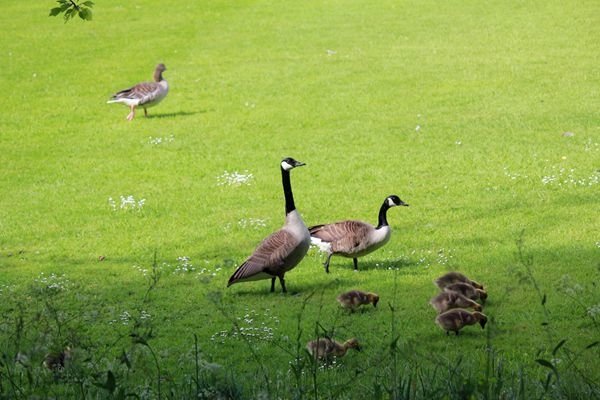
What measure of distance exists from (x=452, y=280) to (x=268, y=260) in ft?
7.13

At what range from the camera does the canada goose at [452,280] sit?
10961 mm

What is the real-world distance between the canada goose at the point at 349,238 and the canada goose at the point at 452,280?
1507 mm

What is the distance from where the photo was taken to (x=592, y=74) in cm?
2505

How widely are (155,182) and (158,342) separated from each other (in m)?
8.48

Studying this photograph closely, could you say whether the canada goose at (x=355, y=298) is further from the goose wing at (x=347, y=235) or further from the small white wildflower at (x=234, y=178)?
the small white wildflower at (x=234, y=178)

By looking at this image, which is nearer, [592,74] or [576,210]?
[576,210]

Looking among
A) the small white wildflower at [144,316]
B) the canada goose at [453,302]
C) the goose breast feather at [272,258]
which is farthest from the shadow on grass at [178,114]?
the canada goose at [453,302]

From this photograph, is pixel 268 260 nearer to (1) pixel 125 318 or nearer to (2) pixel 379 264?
(1) pixel 125 318

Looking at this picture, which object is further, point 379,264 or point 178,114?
point 178,114

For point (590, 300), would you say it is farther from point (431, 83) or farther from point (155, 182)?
point (431, 83)

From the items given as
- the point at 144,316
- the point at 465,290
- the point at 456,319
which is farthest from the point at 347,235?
the point at 144,316

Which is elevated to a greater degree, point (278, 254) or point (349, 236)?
point (278, 254)

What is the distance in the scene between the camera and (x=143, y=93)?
23484 mm

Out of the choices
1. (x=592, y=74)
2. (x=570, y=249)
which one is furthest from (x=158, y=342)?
(x=592, y=74)
